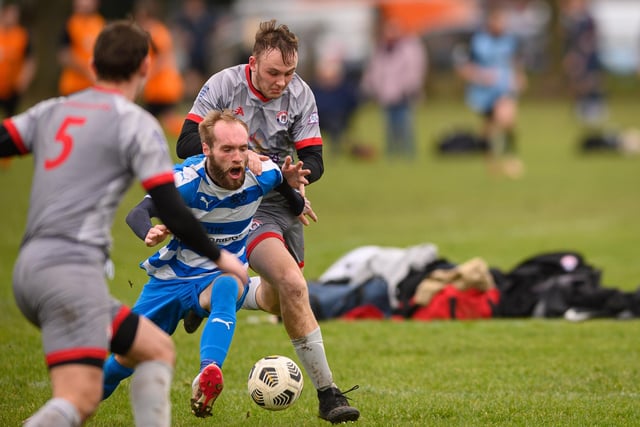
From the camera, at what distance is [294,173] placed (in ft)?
19.3

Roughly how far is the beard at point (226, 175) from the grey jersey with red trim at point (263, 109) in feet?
2.30

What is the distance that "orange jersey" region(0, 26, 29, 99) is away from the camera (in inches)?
716

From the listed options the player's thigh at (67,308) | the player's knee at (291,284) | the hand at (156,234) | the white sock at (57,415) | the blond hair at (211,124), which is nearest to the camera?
the white sock at (57,415)

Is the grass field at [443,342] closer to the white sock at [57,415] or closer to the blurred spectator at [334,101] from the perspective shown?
the white sock at [57,415]

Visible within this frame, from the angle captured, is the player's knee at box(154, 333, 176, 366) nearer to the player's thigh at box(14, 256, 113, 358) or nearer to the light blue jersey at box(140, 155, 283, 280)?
the player's thigh at box(14, 256, 113, 358)

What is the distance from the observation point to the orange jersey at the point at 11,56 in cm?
1819

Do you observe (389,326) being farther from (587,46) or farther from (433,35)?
(433,35)

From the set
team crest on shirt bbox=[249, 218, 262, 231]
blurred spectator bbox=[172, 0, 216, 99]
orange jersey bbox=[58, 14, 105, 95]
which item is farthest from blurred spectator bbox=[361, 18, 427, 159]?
team crest on shirt bbox=[249, 218, 262, 231]

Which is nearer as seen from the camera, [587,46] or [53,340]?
[53,340]

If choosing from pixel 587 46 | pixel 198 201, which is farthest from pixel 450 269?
pixel 587 46

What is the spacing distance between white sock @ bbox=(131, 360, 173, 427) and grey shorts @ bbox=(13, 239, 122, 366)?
9.5 inches

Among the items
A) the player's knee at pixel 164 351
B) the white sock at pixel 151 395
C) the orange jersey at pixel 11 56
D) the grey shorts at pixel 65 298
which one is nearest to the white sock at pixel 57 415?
the grey shorts at pixel 65 298

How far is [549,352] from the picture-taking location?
7.77 m

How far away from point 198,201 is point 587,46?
78.2 feet
